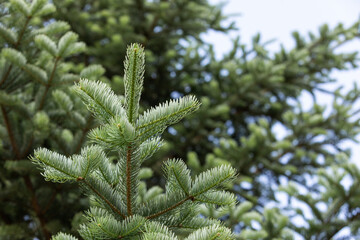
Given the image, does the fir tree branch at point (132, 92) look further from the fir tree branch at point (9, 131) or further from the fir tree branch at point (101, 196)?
the fir tree branch at point (9, 131)

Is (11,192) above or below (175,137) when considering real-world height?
below

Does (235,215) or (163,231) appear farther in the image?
(235,215)

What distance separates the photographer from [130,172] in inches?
50.3

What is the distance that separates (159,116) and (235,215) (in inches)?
61.7

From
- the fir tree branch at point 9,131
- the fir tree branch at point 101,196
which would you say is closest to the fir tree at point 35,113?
the fir tree branch at point 9,131

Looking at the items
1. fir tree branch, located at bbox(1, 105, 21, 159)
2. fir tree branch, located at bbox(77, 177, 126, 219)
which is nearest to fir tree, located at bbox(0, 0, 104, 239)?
fir tree branch, located at bbox(1, 105, 21, 159)

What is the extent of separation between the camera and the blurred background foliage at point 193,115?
2361 mm

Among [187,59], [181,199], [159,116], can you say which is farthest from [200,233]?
[187,59]

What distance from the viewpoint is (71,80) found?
2.42 m

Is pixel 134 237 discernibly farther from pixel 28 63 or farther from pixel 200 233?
pixel 28 63

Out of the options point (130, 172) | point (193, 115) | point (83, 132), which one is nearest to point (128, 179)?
point (130, 172)

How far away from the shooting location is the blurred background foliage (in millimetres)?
2361

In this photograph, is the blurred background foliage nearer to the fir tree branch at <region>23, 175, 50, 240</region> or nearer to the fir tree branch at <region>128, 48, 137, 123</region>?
the fir tree branch at <region>23, 175, 50, 240</region>

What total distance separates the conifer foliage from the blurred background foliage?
34.8 inches
